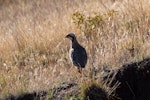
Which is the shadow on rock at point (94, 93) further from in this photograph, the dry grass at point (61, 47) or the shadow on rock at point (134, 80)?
the shadow on rock at point (134, 80)

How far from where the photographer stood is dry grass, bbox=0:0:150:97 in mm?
9969

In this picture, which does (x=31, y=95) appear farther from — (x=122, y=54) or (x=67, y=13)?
(x=67, y=13)

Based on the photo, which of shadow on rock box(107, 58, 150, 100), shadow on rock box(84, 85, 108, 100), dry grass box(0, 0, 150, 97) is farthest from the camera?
dry grass box(0, 0, 150, 97)

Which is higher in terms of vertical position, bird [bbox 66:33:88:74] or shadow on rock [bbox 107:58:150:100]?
bird [bbox 66:33:88:74]

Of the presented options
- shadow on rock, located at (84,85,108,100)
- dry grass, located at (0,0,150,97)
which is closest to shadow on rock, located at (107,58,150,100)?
dry grass, located at (0,0,150,97)

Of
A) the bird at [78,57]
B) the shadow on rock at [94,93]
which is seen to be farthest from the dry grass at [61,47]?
the shadow on rock at [94,93]

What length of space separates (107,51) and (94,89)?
1.68 metres

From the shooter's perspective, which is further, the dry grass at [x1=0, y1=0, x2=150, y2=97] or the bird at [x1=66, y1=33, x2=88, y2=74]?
the dry grass at [x1=0, y1=0, x2=150, y2=97]

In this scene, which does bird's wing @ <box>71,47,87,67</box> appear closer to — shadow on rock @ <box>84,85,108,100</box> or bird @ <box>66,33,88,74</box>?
bird @ <box>66,33,88,74</box>

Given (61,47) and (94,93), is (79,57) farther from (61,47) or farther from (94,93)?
(61,47)

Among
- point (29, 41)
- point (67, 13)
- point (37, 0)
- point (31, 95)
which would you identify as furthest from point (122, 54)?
point (37, 0)

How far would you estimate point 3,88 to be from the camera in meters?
9.88

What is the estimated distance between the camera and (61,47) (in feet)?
38.7

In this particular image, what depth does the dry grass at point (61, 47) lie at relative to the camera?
32.7 feet
